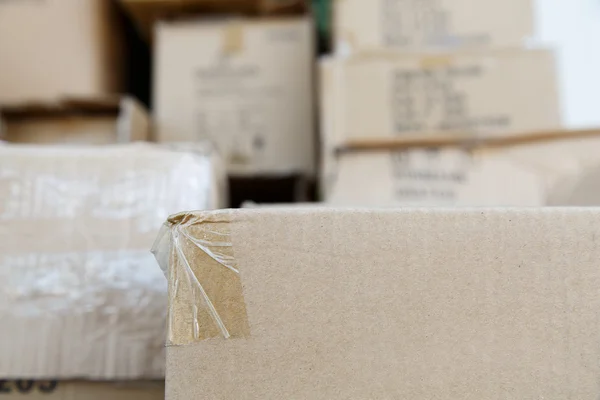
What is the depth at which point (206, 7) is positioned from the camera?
1.15 metres

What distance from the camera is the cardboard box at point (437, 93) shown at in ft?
3.01

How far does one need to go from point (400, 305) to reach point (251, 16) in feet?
3.02

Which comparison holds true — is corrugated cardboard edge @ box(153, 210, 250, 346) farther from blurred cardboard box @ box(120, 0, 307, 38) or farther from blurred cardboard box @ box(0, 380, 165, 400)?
blurred cardboard box @ box(120, 0, 307, 38)

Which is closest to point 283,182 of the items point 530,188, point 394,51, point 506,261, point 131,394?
point 394,51

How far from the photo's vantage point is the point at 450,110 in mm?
930

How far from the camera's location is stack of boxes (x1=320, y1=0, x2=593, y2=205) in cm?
87

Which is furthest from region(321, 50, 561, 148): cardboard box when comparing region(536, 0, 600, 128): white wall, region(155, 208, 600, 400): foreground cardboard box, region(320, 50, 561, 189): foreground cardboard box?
region(155, 208, 600, 400): foreground cardboard box

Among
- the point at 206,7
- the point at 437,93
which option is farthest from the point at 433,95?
the point at 206,7

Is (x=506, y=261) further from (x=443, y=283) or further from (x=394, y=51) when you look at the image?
(x=394, y=51)

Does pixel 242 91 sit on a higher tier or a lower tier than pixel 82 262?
higher

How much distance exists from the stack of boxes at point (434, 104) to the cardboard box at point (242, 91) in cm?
14

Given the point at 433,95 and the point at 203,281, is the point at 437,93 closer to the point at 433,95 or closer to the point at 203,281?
the point at 433,95

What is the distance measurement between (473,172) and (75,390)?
659 mm

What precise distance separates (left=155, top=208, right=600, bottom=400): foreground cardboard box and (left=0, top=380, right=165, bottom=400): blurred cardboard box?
0.17 metres
